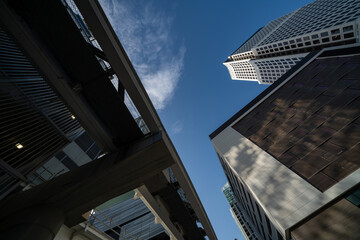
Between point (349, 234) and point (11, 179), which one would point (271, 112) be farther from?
point (11, 179)

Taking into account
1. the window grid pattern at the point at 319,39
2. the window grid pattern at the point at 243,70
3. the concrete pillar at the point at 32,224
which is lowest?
the window grid pattern at the point at 243,70

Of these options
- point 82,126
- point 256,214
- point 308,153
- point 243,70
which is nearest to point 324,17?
point 243,70

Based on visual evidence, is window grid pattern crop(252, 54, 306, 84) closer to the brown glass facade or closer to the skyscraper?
the skyscraper

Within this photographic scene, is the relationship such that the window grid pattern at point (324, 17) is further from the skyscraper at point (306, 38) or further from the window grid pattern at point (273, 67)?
the window grid pattern at point (273, 67)

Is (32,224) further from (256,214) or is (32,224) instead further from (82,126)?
(256,214)

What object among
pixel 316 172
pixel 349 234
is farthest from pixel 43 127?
pixel 316 172

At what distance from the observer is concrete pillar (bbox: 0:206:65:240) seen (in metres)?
2.68

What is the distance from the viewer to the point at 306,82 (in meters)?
24.1

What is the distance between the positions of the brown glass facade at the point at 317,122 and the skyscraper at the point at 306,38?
31275mm

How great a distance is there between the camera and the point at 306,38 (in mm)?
53344

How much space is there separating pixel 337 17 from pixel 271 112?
5328 cm

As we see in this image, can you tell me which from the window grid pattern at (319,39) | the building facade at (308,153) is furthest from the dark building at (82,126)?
Answer: the window grid pattern at (319,39)

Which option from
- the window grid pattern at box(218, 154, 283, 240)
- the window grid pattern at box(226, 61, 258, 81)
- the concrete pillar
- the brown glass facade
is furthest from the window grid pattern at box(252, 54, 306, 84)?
the concrete pillar

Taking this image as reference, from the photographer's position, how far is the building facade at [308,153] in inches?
433
